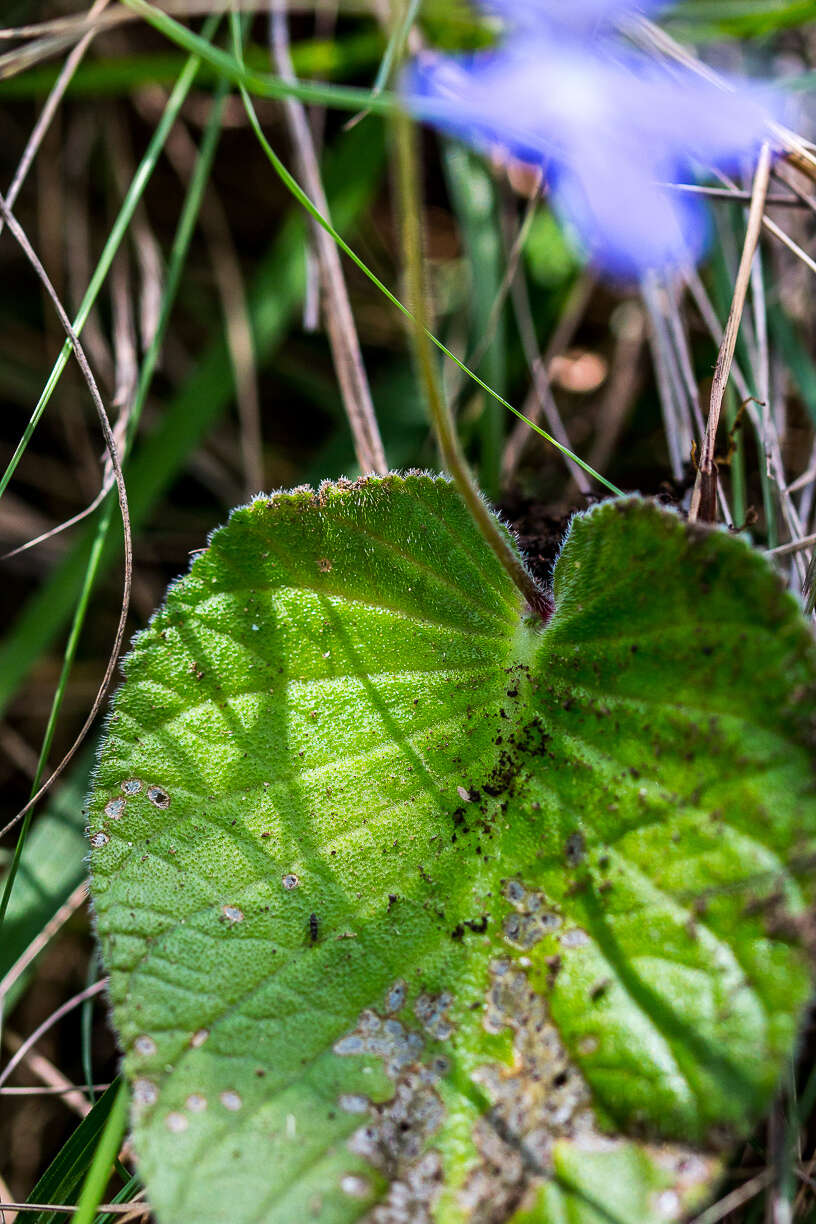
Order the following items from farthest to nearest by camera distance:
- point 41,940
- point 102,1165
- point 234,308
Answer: point 234,308, point 41,940, point 102,1165

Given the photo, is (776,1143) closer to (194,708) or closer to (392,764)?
(392,764)

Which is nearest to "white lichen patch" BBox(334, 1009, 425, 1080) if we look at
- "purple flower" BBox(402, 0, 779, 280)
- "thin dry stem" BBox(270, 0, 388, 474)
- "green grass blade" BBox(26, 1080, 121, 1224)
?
"green grass blade" BBox(26, 1080, 121, 1224)

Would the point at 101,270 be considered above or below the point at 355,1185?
above

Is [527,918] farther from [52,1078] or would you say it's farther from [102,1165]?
[52,1078]

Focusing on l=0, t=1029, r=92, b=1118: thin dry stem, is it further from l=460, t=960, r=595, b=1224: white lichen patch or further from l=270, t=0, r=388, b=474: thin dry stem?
l=270, t=0, r=388, b=474: thin dry stem

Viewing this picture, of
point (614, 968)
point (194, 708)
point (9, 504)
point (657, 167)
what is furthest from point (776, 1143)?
point (9, 504)

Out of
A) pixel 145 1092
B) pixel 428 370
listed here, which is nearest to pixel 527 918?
pixel 145 1092

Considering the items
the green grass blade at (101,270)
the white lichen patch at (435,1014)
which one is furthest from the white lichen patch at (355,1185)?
the green grass blade at (101,270)
